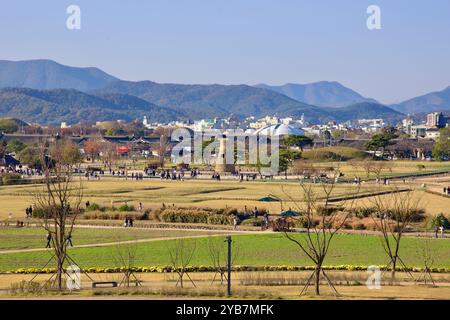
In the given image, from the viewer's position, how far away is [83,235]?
113 ft

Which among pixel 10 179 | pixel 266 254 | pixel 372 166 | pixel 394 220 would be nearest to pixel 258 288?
pixel 266 254

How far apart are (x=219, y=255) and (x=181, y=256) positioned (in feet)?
5.21

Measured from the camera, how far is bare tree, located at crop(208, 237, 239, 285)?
23.7 metres

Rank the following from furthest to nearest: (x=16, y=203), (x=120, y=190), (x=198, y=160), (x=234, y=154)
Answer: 1. (x=198, y=160)
2. (x=234, y=154)
3. (x=120, y=190)
4. (x=16, y=203)

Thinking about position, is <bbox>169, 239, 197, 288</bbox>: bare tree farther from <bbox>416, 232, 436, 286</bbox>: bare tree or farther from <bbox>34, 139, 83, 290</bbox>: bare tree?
<bbox>416, 232, 436, 286</bbox>: bare tree

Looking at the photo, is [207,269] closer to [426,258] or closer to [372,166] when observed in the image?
[426,258]

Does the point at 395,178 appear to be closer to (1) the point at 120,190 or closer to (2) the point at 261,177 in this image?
(2) the point at 261,177

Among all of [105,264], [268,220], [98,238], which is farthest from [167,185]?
[105,264]

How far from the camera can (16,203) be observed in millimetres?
48344

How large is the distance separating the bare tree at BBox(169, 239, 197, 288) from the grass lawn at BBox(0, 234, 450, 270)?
22 centimetres

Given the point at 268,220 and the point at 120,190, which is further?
the point at 120,190

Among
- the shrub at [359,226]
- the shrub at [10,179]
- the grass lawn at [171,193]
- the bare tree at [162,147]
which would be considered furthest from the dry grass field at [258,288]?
the bare tree at [162,147]

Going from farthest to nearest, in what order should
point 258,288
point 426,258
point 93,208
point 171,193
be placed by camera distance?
point 171,193
point 93,208
point 426,258
point 258,288
